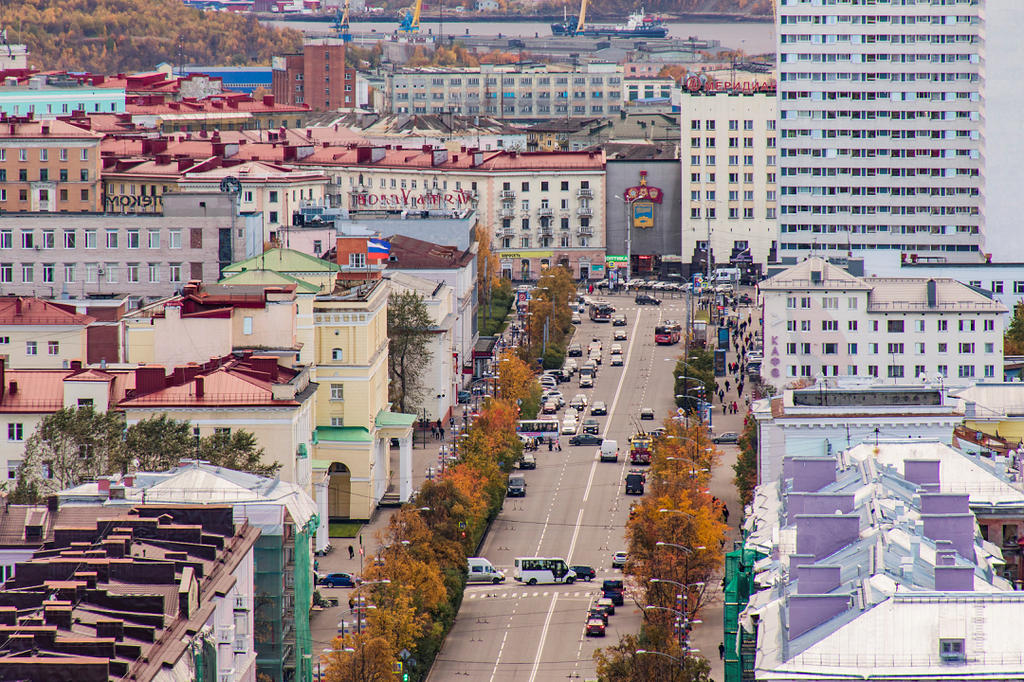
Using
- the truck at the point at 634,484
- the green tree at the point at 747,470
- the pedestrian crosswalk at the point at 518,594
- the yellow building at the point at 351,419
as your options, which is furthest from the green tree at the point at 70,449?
the truck at the point at 634,484

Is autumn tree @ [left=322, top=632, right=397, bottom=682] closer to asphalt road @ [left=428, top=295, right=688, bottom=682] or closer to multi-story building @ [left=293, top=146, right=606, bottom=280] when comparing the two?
asphalt road @ [left=428, top=295, right=688, bottom=682]

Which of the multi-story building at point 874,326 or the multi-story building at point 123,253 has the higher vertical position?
the multi-story building at point 123,253

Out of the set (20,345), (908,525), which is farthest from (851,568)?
(20,345)

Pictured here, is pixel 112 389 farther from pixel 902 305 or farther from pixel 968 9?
pixel 968 9

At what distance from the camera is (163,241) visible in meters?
126

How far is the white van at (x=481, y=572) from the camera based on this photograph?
9269 centimetres

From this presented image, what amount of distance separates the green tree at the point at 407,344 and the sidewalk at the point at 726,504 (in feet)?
61.5

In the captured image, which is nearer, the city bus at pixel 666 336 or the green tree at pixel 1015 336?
the green tree at pixel 1015 336

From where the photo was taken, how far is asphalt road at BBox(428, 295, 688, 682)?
80.1 meters

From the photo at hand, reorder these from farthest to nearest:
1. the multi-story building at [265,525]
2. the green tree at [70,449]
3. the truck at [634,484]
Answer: the truck at [634,484], the green tree at [70,449], the multi-story building at [265,525]

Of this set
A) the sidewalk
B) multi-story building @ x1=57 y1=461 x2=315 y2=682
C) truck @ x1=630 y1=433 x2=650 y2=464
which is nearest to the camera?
multi-story building @ x1=57 y1=461 x2=315 y2=682

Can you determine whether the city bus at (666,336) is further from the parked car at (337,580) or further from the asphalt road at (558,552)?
the parked car at (337,580)

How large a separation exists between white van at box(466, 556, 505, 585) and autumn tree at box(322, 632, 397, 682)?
21.9 m

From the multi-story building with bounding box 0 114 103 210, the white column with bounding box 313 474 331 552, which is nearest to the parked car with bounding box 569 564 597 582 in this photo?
the white column with bounding box 313 474 331 552
